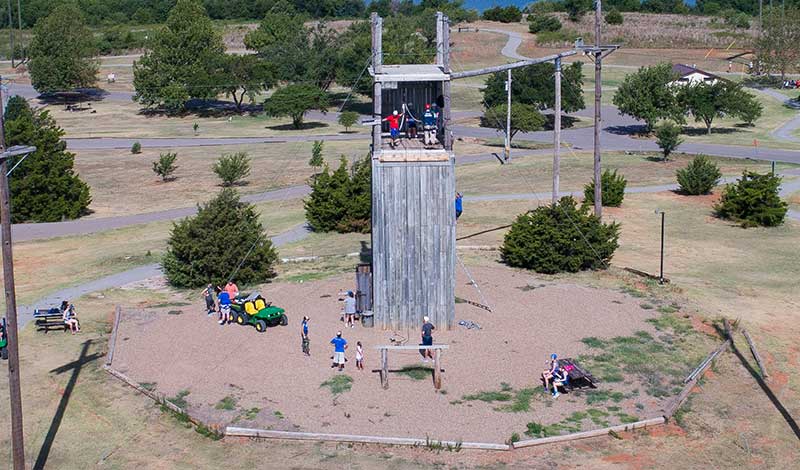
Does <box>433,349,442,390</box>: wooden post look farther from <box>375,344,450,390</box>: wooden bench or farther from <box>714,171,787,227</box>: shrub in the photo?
<box>714,171,787,227</box>: shrub

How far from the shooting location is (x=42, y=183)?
164 ft

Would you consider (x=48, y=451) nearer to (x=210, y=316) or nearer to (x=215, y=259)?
(x=210, y=316)

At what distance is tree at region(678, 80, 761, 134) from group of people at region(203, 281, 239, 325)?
55317 millimetres

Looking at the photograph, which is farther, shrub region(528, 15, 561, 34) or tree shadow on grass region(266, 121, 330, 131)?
shrub region(528, 15, 561, 34)

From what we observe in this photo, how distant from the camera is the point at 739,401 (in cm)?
2481

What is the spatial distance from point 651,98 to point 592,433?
2355 inches

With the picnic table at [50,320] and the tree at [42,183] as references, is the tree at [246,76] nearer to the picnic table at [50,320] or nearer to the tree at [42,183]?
the tree at [42,183]

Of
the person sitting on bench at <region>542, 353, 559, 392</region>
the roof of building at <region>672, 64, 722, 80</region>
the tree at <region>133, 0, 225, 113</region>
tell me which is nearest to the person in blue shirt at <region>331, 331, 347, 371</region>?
the person sitting on bench at <region>542, 353, 559, 392</region>

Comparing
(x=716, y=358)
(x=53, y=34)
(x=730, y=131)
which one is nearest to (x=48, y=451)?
(x=716, y=358)

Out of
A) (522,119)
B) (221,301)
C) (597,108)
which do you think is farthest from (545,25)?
(221,301)

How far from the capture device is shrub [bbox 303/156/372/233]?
146ft

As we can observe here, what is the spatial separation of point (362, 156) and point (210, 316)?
37.6 meters

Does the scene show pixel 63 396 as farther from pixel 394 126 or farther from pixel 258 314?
pixel 394 126

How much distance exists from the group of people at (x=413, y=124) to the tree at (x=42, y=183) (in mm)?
23808
